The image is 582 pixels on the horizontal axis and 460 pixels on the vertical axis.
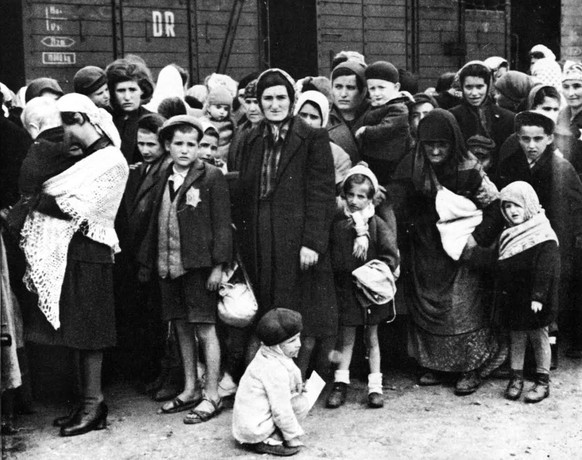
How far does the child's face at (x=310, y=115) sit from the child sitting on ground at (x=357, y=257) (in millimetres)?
383

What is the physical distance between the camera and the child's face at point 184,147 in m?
4.70

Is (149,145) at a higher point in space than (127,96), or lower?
lower

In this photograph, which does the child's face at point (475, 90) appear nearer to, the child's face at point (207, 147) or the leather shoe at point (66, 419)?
the child's face at point (207, 147)

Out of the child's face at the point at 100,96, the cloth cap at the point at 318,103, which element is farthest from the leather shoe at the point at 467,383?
the child's face at the point at 100,96

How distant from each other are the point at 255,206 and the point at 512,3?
416 inches

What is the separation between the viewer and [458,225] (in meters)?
5.07

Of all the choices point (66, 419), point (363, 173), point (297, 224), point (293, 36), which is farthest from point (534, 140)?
point (293, 36)

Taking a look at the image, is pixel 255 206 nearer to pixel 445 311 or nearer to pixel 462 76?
pixel 445 311

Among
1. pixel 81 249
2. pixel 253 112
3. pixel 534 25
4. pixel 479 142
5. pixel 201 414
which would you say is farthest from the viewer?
pixel 534 25

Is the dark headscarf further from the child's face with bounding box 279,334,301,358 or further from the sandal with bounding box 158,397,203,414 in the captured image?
the sandal with bounding box 158,397,203,414

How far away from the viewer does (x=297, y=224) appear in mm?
4695

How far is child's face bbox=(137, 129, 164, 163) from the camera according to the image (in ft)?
16.3

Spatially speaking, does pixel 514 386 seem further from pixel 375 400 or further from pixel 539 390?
pixel 375 400

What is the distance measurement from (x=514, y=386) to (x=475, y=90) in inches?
81.6
